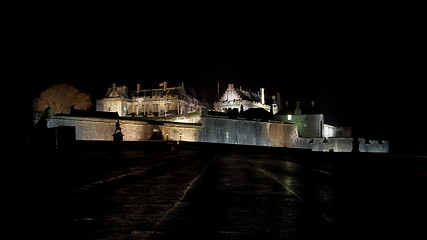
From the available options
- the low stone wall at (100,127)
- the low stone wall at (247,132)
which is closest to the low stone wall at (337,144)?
the low stone wall at (247,132)

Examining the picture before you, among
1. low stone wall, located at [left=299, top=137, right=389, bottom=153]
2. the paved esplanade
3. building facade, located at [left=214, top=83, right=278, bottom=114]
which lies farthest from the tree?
the paved esplanade

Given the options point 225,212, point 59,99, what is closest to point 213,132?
point 59,99

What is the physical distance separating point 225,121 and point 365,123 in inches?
2667

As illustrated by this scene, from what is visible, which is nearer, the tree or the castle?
the castle

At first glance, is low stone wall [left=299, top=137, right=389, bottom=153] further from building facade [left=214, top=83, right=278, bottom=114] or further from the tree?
the tree

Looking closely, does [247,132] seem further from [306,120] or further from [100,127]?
[100,127]

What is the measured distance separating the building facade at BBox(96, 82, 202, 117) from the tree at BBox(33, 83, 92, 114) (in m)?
9.25

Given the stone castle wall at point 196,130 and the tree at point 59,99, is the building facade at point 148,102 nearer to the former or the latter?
the tree at point 59,99

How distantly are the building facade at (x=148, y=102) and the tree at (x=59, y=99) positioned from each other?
9.25 m

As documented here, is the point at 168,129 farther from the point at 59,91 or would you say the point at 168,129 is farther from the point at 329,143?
the point at 329,143

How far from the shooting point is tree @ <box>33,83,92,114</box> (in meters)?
68.9

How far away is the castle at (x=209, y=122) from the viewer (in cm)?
4740

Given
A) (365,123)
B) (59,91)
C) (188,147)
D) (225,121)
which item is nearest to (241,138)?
(225,121)

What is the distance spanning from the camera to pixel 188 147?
1484 inches
